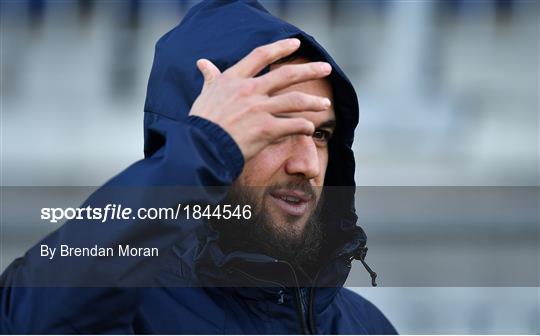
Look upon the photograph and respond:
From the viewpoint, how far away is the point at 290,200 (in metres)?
1.75

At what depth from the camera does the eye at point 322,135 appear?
6.24ft

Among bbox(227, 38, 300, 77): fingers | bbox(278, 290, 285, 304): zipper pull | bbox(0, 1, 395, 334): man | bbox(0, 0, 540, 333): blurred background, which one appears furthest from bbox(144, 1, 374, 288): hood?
bbox(0, 0, 540, 333): blurred background

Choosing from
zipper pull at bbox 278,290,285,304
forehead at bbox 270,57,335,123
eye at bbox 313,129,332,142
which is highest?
forehead at bbox 270,57,335,123

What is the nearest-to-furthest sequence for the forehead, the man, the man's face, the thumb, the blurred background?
the man
the thumb
the man's face
the forehead
the blurred background

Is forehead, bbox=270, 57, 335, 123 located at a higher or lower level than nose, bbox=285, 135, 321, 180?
Result: higher

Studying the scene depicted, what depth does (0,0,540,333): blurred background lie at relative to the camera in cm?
414

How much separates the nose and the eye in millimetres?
192

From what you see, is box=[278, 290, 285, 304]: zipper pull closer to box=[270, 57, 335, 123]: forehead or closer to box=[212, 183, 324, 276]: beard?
box=[212, 183, 324, 276]: beard

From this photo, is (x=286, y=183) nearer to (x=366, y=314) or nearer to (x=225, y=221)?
(x=225, y=221)

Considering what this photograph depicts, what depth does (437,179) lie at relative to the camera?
167 inches

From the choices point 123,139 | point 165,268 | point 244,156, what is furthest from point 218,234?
point 123,139

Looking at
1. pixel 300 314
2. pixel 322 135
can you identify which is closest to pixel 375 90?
pixel 322 135

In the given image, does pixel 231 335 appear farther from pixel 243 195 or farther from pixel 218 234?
pixel 243 195

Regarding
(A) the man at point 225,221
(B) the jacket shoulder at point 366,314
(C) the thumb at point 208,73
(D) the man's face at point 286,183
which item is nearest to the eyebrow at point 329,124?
(A) the man at point 225,221
